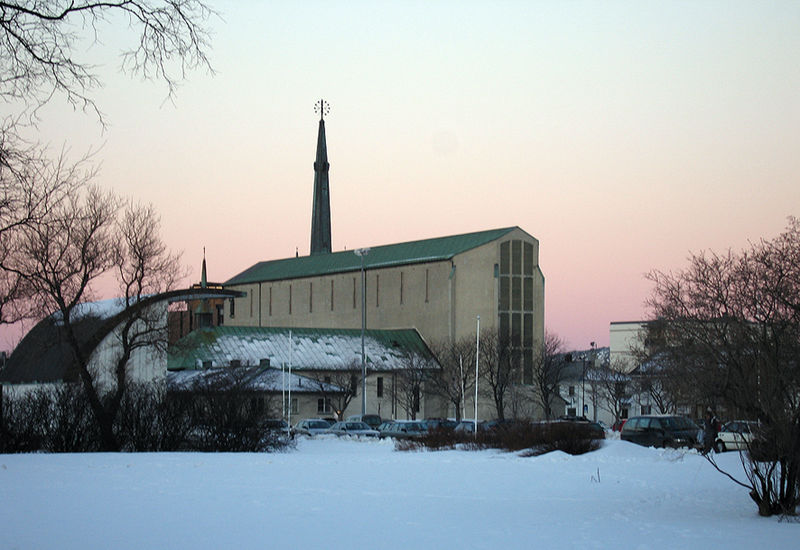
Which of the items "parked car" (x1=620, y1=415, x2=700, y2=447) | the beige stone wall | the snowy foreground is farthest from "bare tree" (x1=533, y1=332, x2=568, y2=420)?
the snowy foreground

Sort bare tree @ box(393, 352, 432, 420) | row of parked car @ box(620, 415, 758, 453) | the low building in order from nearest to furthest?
row of parked car @ box(620, 415, 758, 453) → the low building → bare tree @ box(393, 352, 432, 420)

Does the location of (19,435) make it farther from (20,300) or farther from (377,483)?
Result: (377,483)

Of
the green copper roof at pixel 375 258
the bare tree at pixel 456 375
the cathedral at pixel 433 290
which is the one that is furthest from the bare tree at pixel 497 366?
the green copper roof at pixel 375 258

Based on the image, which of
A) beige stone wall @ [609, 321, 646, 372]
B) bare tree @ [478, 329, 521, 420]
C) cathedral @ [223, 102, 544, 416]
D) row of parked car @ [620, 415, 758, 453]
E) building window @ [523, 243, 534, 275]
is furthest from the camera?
beige stone wall @ [609, 321, 646, 372]

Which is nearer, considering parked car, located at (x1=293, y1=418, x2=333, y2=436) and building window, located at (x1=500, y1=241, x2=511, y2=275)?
parked car, located at (x1=293, y1=418, x2=333, y2=436)

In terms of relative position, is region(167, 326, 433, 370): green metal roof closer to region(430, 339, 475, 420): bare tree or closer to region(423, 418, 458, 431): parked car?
region(430, 339, 475, 420): bare tree

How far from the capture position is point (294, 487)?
72.7 ft

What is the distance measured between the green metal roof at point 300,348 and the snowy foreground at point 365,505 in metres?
56.4

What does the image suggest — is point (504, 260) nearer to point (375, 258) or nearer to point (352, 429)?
point (375, 258)

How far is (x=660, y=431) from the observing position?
42188 millimetres

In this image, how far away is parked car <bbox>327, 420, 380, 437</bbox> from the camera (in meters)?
56.7

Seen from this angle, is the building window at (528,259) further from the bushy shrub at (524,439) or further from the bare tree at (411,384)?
the bushy shrub at (524,439)

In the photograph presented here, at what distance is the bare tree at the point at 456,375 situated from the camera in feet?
274

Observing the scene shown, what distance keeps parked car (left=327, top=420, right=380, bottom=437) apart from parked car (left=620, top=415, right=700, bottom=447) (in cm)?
1697
